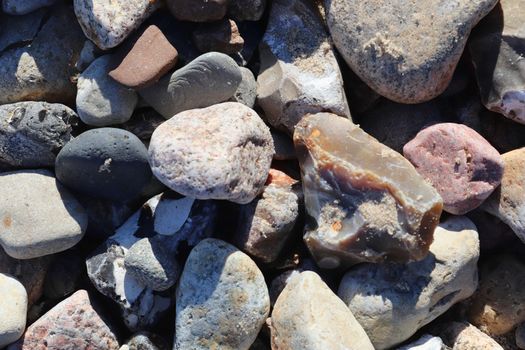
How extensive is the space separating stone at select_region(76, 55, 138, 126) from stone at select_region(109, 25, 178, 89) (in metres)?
0.07

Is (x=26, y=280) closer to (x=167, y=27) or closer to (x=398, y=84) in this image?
(x=167, y=27)

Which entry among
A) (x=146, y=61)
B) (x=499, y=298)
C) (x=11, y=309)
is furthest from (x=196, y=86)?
(x=499, y=298)

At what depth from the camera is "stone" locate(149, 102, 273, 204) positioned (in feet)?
7.48

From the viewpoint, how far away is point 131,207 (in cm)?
271

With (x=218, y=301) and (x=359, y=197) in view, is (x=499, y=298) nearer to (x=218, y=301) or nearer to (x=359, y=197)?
(x=359, y=197)

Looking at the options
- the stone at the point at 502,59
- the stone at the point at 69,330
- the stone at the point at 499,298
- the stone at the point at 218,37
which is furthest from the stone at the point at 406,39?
the stone at the point at 69,330

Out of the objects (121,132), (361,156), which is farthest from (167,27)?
(361,156)

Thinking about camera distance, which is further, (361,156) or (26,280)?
(26,280)

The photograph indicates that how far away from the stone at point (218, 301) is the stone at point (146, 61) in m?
0.69

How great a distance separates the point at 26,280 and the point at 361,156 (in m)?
1.44

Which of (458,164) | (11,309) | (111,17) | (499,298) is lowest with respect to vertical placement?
(499,298)

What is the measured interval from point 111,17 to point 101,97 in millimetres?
315

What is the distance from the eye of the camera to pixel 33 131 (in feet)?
8.23

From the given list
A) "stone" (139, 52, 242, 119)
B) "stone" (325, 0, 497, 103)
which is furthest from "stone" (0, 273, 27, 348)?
"stone" (325, 0, 497, 103)
